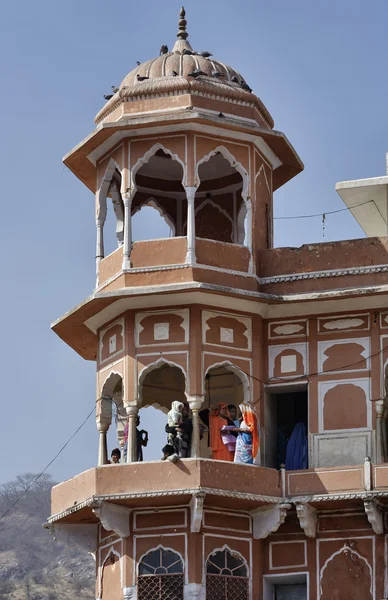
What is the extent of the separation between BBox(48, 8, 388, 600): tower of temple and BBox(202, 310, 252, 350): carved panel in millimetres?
21

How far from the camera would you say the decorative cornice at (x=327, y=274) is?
24812mm

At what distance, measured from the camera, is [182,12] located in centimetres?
2725

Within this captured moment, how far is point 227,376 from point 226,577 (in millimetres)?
3631

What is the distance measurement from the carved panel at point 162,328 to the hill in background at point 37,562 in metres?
41.9

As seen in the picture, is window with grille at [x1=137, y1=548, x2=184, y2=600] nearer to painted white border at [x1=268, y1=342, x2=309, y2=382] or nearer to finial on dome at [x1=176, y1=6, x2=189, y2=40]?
painted white border at [x1=268, y1=342, x2=309, y2=382]

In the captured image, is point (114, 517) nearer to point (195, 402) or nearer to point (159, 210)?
point (195, 402)

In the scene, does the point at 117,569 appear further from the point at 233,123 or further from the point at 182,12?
the point at 182,12

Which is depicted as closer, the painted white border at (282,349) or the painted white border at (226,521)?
the painted white border at (226,521)

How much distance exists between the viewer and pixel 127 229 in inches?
992

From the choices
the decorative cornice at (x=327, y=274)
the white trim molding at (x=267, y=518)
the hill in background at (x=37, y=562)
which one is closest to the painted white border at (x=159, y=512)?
the white trim molding at (x=267, y=518)

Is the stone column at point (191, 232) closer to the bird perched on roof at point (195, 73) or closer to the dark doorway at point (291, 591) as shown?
the bird perched on roof at point (195, 73)

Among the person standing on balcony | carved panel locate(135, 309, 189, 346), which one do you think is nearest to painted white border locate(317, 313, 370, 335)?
the person standing on balcony

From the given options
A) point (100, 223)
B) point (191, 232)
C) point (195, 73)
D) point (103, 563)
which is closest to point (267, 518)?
point (103, 563)

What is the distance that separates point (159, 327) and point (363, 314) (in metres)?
2.82
